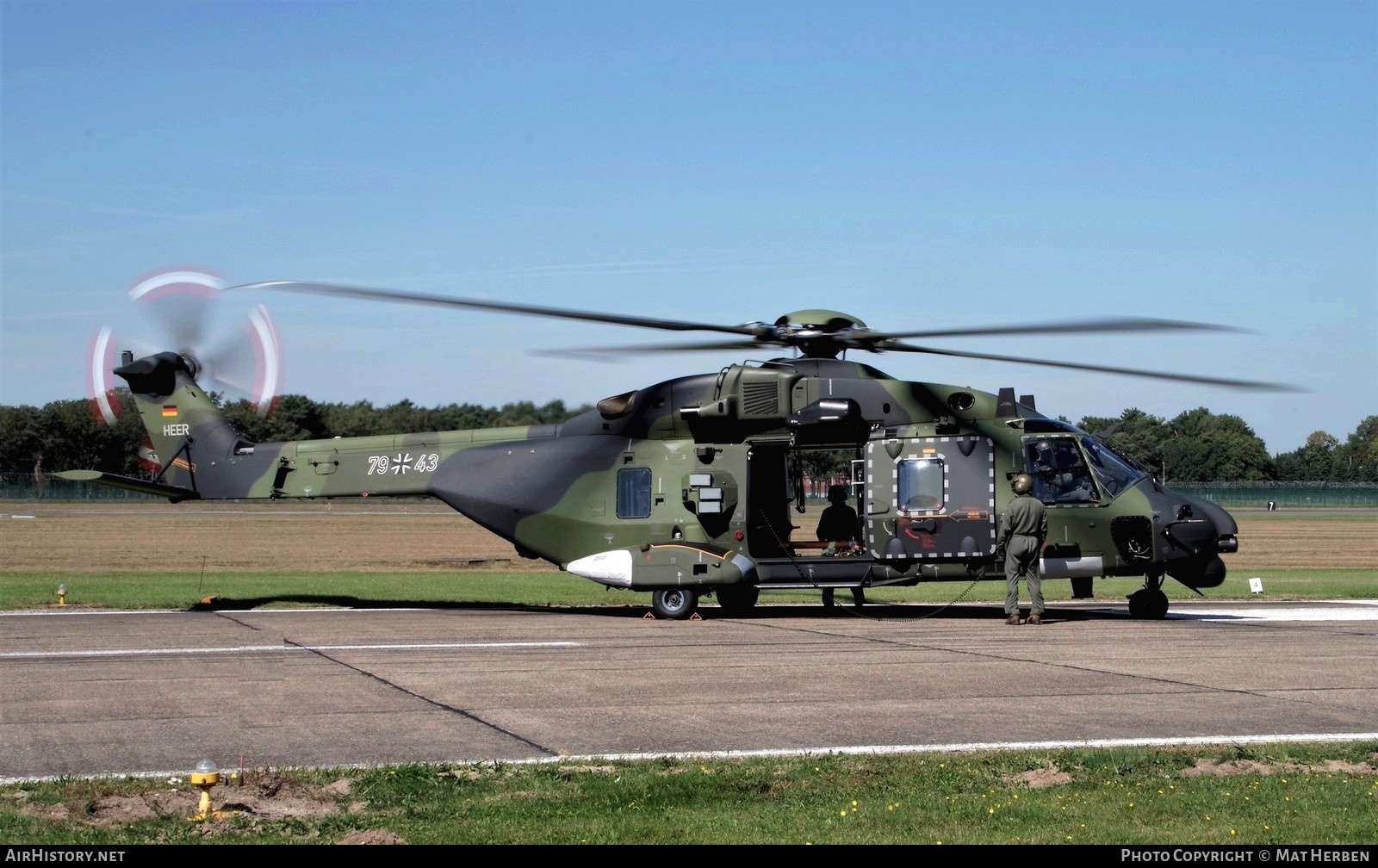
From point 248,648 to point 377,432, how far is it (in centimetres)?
9561

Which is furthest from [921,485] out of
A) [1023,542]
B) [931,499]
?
[1023,542]

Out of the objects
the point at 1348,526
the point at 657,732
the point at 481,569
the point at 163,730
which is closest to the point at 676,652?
the point at 657,732

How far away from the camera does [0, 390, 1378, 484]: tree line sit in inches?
3568

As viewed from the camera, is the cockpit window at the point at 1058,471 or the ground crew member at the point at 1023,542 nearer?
the ground crew member at the point at 1023,542

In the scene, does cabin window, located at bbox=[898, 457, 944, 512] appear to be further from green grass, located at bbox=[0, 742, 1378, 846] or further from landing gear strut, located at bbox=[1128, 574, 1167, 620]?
green grass, located at bbox=[0, 742, 1378, 846]

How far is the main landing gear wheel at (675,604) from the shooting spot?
65.0ft

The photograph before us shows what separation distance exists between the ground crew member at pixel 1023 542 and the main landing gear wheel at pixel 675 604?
4.53 metres

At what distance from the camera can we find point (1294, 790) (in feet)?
24.7

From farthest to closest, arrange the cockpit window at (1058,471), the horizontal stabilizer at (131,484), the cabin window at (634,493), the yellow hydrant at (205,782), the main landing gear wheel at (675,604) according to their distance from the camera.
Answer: the horizontal stabilizer at (131,484) < the cabin window at (634,493) < the main landing gear wheel at (675,604) < the cockpit window at (1058,471) < the yellow hydrant at (205,782)

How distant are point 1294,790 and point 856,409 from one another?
1195 centimetres

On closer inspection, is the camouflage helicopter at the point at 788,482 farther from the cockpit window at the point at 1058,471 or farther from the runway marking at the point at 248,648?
the runway marking at the point at 248,648

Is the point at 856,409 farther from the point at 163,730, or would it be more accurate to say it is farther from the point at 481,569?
the point at 481,569

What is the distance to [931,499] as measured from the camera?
62.2 feet

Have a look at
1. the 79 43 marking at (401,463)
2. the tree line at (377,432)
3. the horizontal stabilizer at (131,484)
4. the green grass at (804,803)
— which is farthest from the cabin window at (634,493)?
the tree line at (377,432)
